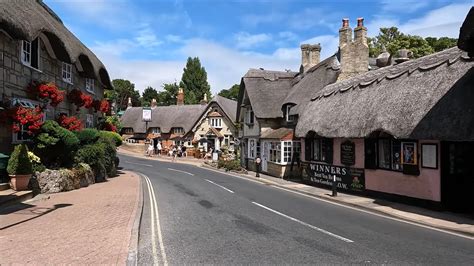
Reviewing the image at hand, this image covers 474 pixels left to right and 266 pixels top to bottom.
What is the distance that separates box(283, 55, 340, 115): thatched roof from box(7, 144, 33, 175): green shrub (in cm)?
1838

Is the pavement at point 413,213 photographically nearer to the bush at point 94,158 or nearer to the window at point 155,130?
the bush at point 94,158

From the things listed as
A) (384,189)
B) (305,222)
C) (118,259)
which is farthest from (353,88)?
(118,259)

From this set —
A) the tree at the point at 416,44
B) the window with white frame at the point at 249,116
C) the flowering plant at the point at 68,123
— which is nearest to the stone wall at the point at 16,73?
the flowering plant at the point at 68,123

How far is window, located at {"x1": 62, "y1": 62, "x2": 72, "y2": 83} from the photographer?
2228 centimetres

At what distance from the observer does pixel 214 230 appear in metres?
10.3

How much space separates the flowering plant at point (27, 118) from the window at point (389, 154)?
14.6 metres

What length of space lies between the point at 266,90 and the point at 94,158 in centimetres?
1916

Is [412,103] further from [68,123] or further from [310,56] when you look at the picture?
[310,56]

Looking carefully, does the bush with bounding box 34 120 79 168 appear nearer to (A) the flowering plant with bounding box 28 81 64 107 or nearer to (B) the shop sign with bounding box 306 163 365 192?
(A) the flowering plant with bounding box 28 81 64 107

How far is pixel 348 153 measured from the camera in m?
20.4

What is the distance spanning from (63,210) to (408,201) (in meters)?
12.6

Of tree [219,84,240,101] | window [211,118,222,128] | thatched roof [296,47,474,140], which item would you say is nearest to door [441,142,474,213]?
thatched roof [296,47,474,140]

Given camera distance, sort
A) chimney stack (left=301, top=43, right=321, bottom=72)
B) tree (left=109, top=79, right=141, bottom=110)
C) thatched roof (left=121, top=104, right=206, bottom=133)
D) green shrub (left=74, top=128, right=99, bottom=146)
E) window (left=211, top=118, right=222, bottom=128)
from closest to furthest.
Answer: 1. green shrub (left=74, top=128, right=99, bottom=146)
2. chimney stack (left=301, top=43, right=321, bottom=72)
3. window (left=211, top=118, right=222, bottom=128)
4. thatched roof (left=121, top=104, right=206, bottom=133)
5. tree (left=109, top=79, right=141, bottom=110)

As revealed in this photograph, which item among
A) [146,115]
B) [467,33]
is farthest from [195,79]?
[467,33]
